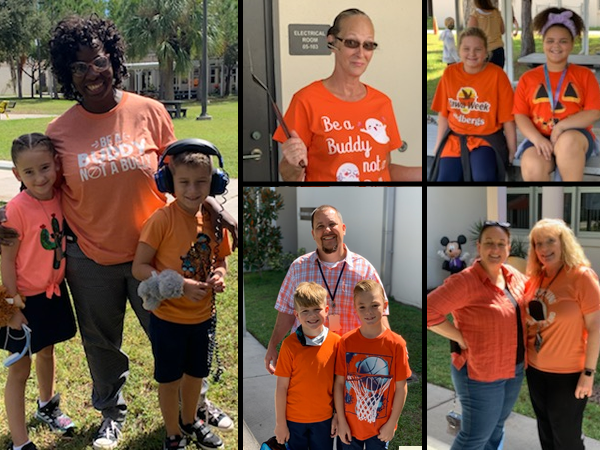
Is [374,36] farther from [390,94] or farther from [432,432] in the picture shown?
[432,432]

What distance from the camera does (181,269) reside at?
3.23 metres

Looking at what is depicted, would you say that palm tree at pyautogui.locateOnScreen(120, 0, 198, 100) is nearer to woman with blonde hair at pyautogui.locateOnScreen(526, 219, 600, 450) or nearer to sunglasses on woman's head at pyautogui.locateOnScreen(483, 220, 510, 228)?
sunglasses on woman's head at pyautogui.locateOnScreen(483, 220, 510, 228)

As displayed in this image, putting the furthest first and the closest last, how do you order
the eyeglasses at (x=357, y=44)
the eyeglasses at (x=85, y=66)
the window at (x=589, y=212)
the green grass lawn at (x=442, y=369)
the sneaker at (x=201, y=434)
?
the green grass lawn at (x=442, y=369) → the sneaker at (x=201, y=434) → the window at (x=589, y=212) → the eyeglasses at (x=357, y=44) → the eyeglasses at (x=85, y=66)

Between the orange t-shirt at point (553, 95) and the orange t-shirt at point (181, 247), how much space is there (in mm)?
1471

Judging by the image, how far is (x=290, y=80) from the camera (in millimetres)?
3299

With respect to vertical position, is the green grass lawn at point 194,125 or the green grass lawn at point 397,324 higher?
the green grass lawn at point 194,125

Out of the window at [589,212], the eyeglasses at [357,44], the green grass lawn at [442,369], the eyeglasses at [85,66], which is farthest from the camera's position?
the green grass lawn at [442,369]

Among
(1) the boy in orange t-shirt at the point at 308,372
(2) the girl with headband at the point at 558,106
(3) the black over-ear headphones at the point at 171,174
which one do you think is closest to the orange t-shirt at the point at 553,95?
(2) the girl with headband at the point at 558,106

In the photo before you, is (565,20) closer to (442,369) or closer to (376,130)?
(376,130)

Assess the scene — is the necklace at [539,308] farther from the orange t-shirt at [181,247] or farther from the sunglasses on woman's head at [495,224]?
the orange t-shirt at [181,247]

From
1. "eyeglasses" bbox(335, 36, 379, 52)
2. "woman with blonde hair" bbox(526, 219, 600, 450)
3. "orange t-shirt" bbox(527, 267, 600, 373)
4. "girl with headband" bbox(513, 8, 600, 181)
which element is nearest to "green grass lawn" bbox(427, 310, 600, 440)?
"woman with blonde hair" bbox(526, 219, 600, 450)

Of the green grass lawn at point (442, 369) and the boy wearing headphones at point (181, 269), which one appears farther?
the green grass lawn at point (442, 369)

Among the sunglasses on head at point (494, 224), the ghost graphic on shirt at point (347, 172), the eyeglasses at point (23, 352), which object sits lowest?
the eyeglasses at point (23, 352)

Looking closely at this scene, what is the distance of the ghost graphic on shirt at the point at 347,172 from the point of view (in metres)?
3.33
